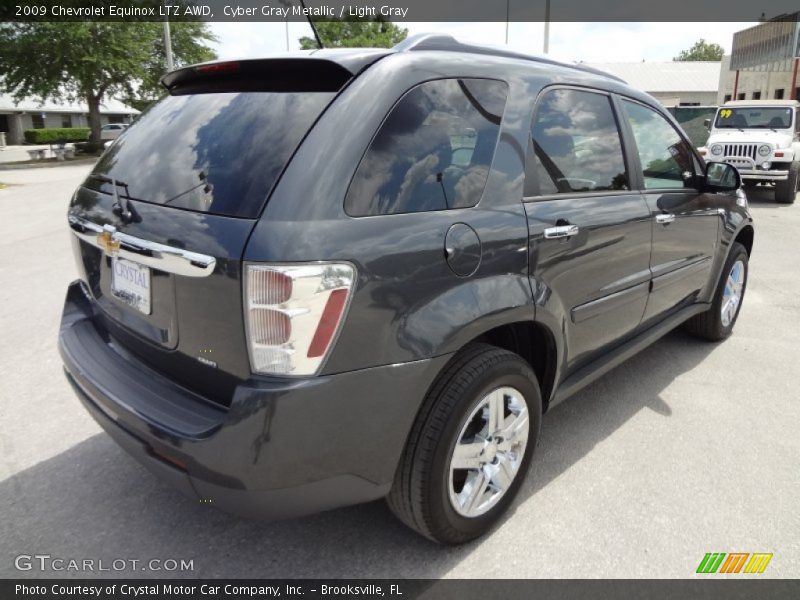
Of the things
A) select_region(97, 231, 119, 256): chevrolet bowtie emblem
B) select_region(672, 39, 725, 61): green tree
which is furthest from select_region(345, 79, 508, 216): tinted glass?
select_region(672, 39, 725, 61): green tree

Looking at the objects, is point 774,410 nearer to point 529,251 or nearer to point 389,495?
point 529,251

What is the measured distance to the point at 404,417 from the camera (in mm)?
1981

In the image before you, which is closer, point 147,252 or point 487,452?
point 147,252

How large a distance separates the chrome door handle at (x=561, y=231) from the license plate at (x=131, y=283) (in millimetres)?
1534

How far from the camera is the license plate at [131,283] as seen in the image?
2.11 metres

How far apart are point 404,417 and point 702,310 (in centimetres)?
300

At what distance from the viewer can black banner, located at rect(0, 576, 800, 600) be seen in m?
2.15

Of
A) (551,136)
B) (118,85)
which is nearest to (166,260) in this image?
(551,136)

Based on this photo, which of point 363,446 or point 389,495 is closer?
point 363,446

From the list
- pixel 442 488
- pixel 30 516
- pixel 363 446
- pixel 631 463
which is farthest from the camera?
pixel 631 463

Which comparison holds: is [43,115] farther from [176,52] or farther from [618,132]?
[618,132]

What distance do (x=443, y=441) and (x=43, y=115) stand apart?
6565 cm

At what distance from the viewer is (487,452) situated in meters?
2.34

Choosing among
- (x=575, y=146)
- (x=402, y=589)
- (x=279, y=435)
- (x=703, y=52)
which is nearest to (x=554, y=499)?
(x=402, y=589)
